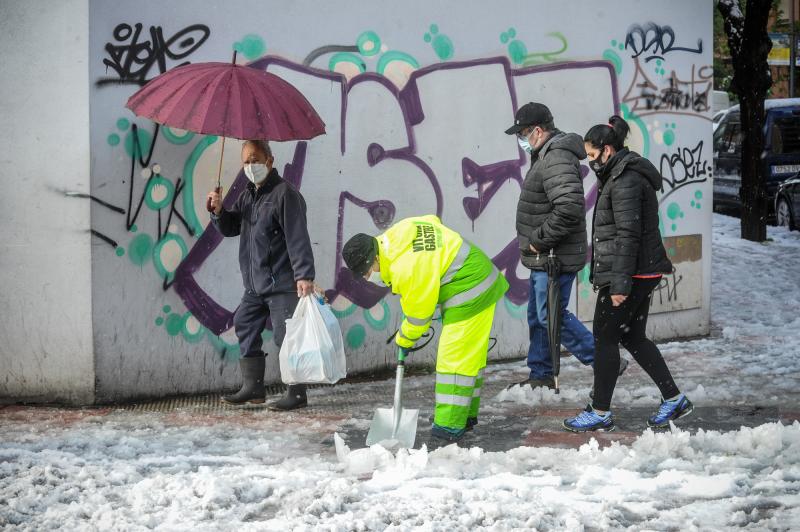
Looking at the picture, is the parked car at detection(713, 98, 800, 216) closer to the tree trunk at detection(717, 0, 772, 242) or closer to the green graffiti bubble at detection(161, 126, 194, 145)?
the tree trunk at detection(717, 0, 772, 242)

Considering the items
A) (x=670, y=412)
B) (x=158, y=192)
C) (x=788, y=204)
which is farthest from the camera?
(x=788, y=204)

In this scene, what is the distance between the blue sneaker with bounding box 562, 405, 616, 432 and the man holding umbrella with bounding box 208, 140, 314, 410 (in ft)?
5.70

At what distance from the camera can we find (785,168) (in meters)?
15.2

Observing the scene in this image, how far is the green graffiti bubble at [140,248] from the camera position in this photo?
6596 mm

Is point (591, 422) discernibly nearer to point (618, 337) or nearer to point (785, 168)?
point (618, 337)

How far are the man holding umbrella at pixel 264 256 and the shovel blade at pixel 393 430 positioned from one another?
101 cm

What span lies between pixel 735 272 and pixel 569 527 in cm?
771

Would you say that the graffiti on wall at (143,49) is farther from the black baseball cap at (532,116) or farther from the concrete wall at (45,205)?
the black baseball cap at (532,116)

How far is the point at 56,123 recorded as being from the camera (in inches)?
252

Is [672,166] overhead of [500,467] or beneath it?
overhead

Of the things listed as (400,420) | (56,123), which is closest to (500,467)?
(400,420)

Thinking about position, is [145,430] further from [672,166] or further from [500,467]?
[672,166]

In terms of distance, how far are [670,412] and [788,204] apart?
896 cm

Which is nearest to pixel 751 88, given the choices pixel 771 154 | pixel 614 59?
pixel 771 154
